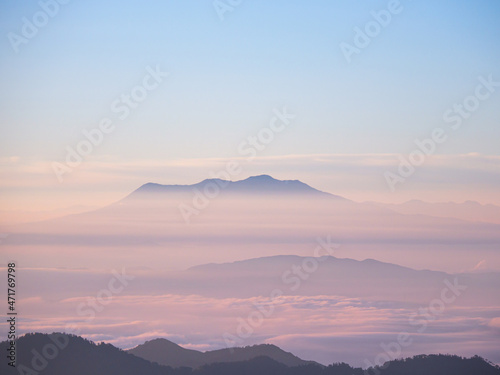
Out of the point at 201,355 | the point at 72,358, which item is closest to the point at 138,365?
the point at 72,358

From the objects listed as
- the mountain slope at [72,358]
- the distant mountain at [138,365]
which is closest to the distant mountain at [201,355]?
the distant mountain at [138,365]

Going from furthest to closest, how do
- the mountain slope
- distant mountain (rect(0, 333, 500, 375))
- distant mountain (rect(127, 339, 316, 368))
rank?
distant mountain (rect(127, 339, 316, 368)) → distant mountain (rect(0, 333, 500, 375)) → the mountain slope

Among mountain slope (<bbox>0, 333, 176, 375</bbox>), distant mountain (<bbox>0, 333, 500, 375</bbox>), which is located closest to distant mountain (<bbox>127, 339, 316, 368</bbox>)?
distant mountain (<bbox>0, 333, 500, 375</bbox>)

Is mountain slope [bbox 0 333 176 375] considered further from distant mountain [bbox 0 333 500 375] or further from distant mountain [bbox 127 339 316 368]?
distant mountain [bbox 127 339 316 368]

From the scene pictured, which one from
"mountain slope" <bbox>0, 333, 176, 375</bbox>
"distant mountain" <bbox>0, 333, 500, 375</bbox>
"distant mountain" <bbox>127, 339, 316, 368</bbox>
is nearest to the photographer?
"mountain slope" <bbox>0, 333, 176, 375</bbox>

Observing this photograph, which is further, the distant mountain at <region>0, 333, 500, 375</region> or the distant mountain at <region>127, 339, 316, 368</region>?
the distant mountain at <region>127, 339, 316, 368</region>

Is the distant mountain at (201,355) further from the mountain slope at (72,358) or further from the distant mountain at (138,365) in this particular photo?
the mountain slope at (72,358)
